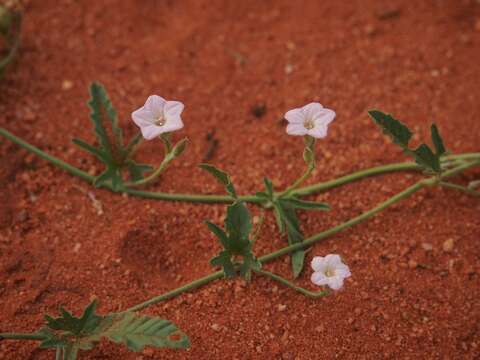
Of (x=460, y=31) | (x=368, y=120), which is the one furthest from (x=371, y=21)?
(x=368, y=120)

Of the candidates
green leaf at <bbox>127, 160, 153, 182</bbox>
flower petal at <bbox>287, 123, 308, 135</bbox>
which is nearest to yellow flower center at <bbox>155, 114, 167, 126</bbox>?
green leaf at <bbox>127, 160, 153, 182</bbox>

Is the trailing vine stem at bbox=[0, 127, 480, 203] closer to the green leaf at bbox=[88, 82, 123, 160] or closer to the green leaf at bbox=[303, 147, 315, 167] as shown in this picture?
the green leaf at bbox=[88, 82, 123, 160]

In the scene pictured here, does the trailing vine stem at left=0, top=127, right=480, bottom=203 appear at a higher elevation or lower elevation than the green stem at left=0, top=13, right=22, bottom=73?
lower

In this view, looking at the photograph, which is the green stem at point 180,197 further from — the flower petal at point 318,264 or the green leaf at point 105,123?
the flower petal at point 318,264

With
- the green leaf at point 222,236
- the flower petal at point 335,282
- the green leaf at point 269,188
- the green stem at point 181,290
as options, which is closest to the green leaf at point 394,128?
the green leaf at point 269,188

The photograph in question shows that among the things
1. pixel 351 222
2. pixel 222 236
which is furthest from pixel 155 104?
pixel 351 222

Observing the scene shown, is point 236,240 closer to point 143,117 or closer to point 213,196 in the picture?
point 213,196
